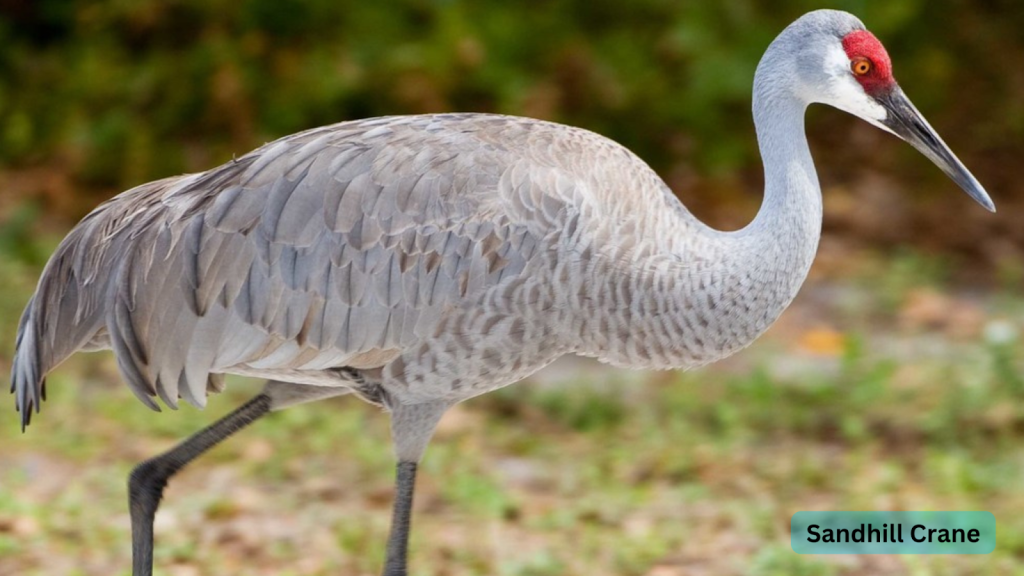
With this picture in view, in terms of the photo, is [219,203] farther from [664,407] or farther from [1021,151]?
[1021,151]

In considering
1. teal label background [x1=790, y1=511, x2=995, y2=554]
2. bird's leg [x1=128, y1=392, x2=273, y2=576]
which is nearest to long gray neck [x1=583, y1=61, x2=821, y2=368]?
bird's leg [x1=128, y1=392, x2=273, y2=576]

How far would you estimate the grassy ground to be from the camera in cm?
462

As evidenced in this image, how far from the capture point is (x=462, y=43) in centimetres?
824

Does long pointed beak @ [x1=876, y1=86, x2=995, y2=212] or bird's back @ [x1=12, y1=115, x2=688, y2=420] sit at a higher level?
long pointed beak @ [x1=876, y1=86, x2=995, y2=212]

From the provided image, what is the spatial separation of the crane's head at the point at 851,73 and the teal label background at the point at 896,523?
58.9 inches

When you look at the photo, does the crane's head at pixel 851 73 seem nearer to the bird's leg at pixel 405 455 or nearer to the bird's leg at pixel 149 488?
the bird's leg at pixel 405 455

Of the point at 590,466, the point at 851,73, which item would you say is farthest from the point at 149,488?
the point at 851,73

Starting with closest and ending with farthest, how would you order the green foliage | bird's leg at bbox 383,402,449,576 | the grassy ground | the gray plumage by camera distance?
the gray plumage → bird's leg at bbox 383,402,449,576 → the grassy ground → the green foliage

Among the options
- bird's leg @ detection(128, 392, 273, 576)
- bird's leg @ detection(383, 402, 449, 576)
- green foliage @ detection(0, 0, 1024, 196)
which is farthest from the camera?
green foliage @ detection(0, 0, 1024, 196)

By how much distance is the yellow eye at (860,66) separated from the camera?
11.8 ft

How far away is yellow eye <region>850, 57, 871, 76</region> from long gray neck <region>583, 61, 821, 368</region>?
0.53ft

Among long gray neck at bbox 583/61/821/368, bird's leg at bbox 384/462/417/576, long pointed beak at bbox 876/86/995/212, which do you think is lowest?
bird's leg at bbox 384/462/417/576

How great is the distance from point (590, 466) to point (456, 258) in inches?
83.9

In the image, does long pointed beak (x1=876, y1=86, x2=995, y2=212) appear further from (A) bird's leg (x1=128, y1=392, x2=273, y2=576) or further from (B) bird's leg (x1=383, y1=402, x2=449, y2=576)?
(A) bird's leg (x1=128, y1=392, x2=273, y2=576)
